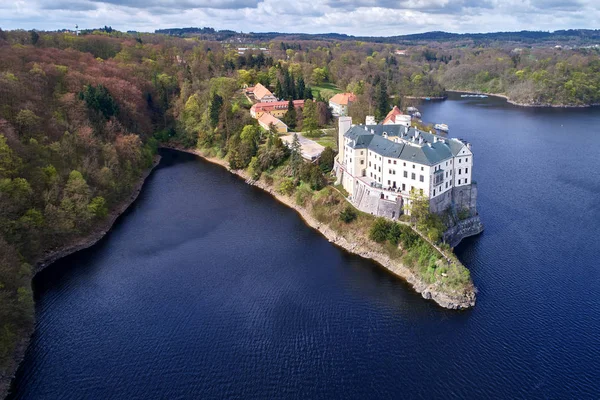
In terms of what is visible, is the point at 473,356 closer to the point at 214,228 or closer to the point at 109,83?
the point at 214,228

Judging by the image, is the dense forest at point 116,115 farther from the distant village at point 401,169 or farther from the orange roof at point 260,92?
the distant village at point 401,169

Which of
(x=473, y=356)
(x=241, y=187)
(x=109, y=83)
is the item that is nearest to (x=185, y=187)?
(x=241, y=187)

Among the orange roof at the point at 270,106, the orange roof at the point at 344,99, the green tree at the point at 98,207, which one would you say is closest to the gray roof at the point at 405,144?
the green tree at the point at 98,207

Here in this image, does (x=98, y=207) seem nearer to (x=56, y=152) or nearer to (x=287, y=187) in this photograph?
(x=56, y=152)

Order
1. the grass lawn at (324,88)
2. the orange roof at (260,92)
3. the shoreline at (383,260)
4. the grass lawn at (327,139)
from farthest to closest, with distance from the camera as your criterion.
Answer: the grass lawn at (324,88)
the orange roof at (260,92)
the grass lawn at (327,139)
the shoreline at (383,260)

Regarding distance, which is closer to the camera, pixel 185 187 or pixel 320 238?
pixel 320 238

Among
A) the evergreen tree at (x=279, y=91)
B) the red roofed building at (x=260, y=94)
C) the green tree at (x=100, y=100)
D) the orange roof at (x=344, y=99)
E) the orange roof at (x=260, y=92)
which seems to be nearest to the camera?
the green tree at (x=100, y=100)

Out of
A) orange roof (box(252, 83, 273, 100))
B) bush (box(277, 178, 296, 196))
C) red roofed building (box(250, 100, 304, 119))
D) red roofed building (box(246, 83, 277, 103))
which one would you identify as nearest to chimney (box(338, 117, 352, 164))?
bush (box(277, 178, 296, 196))
